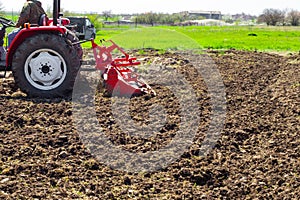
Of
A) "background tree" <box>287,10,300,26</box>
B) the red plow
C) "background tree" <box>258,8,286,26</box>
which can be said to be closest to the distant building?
"background tree" <box>258,8,286,26</box>

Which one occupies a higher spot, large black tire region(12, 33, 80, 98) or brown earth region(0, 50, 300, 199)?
large black tire region(12, 33, 80, 98)

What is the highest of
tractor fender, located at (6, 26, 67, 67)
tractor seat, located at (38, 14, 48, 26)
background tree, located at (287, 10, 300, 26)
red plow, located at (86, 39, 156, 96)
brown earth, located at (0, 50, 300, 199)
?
background tree, located at (287, 10, 300, 26)

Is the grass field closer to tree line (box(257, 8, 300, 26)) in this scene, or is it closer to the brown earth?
the brown earth

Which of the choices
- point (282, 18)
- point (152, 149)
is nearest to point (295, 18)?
point (282, 18)

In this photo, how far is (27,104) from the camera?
693 centimetres

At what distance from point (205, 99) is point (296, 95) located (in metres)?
1.69

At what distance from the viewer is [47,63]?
744 centimetres

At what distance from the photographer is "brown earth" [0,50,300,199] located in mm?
4066

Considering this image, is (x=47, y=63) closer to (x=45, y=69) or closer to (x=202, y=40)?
(x=45, y=69)

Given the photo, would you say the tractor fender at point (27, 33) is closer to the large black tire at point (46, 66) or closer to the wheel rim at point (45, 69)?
the large black tire at point (46, 66)

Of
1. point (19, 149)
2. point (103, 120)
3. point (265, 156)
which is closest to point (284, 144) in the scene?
point (265, 156)

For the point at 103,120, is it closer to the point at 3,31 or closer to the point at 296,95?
the point at 3,31

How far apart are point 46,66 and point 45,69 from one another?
0.05m

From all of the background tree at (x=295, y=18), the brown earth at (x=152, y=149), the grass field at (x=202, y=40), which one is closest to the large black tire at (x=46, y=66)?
the brown earth at (x=152, y=149)
